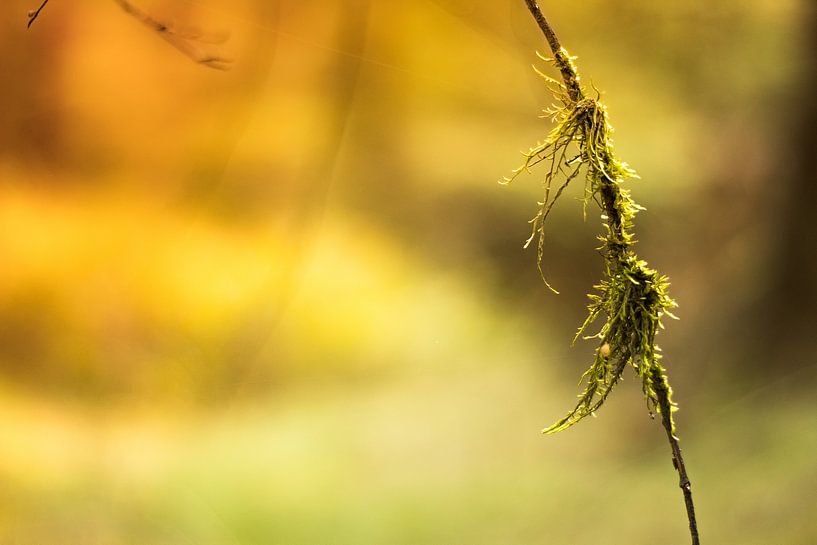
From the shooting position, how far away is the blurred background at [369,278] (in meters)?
0.85

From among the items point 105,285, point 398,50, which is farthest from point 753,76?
point 105,285

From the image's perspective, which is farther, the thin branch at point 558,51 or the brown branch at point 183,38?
the brown branch at point 183,38

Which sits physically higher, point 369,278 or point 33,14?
point 33,14

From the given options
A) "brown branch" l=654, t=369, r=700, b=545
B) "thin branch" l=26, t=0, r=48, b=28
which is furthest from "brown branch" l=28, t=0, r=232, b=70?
"brown branch" l=654, t=369, r=700, b=545

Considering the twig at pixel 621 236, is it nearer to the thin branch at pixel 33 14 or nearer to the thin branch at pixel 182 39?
the thin branch at pixel 182 39

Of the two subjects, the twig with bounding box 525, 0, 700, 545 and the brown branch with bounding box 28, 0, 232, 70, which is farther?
the brown branch with bounding box 28, 0, 232, 70

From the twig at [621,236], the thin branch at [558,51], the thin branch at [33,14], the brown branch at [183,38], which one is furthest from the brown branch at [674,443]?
the thin branch at [33,14]

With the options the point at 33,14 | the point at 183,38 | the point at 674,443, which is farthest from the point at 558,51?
the point at 33,14

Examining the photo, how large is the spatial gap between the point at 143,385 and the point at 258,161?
34 centimetres

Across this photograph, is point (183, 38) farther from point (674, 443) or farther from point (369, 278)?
point (674, 443)

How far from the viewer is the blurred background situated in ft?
2.80

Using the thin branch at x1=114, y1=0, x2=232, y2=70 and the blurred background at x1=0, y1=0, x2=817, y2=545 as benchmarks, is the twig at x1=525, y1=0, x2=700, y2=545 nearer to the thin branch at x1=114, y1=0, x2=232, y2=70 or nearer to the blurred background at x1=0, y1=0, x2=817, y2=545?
the blurred background at x1=0, y1=0, x2=817, y2=545

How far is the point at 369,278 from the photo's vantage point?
89 centimetres

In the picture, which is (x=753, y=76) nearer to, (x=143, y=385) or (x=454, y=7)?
(x=454, y=7)
